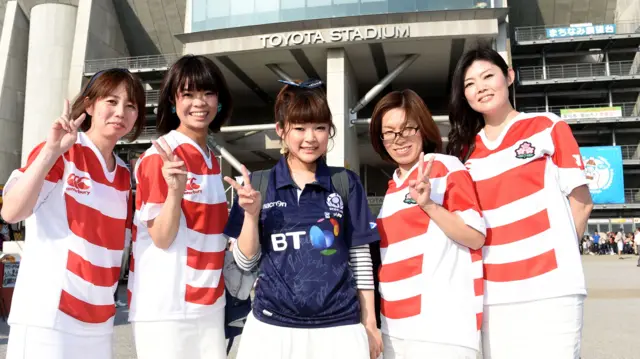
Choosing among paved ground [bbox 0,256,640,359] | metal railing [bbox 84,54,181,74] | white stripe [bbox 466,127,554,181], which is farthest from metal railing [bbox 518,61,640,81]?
white stripe [bbox 466,127,554,181]

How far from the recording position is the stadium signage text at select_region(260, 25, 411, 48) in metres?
22.7

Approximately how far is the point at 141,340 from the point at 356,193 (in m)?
1.30

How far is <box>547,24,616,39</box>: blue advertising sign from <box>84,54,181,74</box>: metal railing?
27.2 meters

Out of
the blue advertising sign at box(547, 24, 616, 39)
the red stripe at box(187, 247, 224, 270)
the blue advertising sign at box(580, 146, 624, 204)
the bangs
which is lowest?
the red stripe at box(187, 247, 224, 270)

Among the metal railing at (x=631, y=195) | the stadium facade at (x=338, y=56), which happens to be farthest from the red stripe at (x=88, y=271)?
the metal railing at (x=631, y=195)

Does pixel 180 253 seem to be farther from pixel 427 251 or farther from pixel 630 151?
pixel 630 151

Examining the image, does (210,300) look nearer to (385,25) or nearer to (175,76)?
(175,76)

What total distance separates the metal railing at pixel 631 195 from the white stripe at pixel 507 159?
3764 cm

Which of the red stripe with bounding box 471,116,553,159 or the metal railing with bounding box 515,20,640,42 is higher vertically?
the metal railing with bounding box 515,20,640,42

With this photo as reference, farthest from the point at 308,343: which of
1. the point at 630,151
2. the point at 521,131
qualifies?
the point at 630,151

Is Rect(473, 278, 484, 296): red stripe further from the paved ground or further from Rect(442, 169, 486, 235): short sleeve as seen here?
the paved ground

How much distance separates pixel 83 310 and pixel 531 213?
7.47 ft

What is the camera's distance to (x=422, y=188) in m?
2.22

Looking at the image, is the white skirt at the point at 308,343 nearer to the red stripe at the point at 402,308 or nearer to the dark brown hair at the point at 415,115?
the red stripe at the point at 402,308
